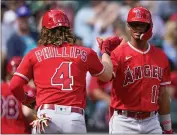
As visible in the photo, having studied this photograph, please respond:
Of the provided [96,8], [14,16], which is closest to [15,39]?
[14,16]

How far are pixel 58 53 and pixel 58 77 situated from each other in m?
0.23

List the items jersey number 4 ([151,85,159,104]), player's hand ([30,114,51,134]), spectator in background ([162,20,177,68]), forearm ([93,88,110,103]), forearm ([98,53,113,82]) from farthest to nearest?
spectator in background ([162,20,177,68]) < forearm ([93,88,110,103]) < jersey number 4 ([151,85,159,104]) < forearm ([98,53,113,82]) < player's hand ([30,114,51,134])

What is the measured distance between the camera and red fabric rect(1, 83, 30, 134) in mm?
7934

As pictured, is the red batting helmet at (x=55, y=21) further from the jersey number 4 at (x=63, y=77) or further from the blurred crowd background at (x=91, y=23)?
the blurred crowd background at (x=91, y=23)

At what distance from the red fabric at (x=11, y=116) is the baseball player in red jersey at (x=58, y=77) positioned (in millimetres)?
1844

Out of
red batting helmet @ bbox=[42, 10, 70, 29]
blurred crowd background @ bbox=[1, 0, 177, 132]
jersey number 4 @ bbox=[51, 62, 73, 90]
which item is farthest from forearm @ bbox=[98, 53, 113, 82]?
blurred crowd background @ bbox=[1, 0, 177, 132]

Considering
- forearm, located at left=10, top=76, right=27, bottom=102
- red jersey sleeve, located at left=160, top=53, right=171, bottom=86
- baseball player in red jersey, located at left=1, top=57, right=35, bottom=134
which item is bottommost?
baseball player in red jersey, located at left=1, top=57, right=35, bottom=134

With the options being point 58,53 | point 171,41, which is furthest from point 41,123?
point 171,41

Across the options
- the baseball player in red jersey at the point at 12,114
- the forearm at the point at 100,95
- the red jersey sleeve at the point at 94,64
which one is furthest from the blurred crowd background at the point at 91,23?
the red jersey sleeve at the point at 94,64

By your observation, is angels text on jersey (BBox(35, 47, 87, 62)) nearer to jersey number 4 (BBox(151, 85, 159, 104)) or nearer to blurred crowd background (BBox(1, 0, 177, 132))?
jersey number 4 (BBox(151, 85, 159, 104))

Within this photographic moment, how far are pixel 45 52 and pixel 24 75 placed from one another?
11.5 inches

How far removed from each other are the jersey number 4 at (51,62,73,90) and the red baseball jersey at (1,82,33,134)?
2054 millimetres

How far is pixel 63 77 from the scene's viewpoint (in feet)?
19.6

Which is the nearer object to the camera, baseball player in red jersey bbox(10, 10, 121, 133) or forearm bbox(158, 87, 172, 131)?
baseball player in red jersey bbox(10, 10, 121, 133)
